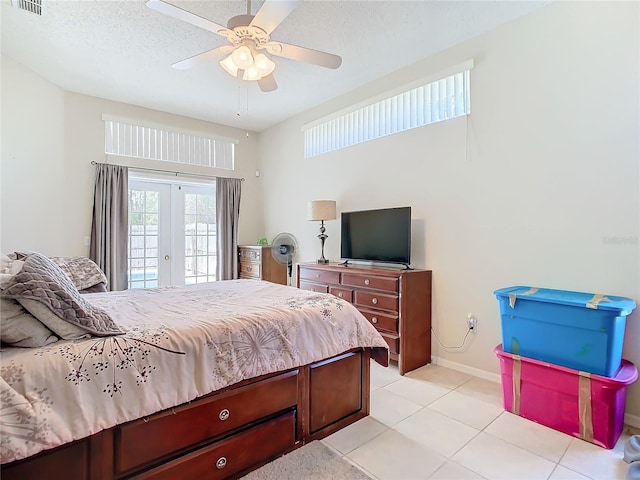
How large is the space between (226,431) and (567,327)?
208 centimetres

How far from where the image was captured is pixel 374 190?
12.4 ft

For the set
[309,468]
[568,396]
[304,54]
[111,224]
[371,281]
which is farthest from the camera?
[111,224]

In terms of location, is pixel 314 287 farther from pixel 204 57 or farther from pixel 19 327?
pixel 19 327

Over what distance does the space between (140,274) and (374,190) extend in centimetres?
339

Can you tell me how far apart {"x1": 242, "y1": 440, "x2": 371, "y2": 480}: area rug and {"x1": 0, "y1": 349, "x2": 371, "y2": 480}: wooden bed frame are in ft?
0.14

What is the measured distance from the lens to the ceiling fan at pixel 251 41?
186 centimetres

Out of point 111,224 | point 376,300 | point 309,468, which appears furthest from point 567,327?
point 111,224

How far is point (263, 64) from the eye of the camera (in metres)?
2.30

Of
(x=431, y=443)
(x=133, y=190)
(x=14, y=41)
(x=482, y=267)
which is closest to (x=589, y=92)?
(x=482, y=267)

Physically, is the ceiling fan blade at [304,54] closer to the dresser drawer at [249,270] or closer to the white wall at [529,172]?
the white wall at [529,172]

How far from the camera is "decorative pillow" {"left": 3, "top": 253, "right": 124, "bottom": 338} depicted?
1230mm

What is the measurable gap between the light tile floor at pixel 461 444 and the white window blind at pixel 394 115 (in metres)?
2.48

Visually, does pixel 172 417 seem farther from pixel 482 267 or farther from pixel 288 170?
pixel 288 170

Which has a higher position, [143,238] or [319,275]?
[143,238]
